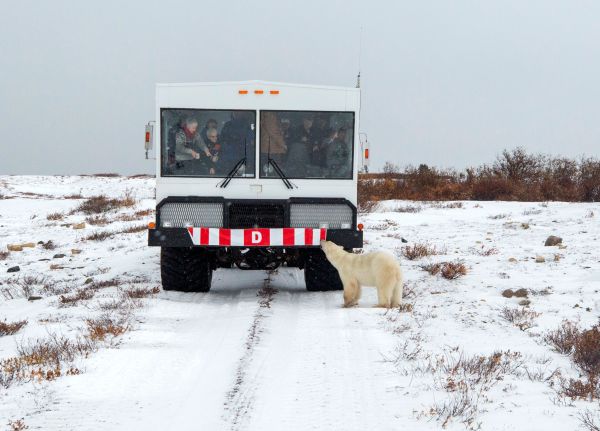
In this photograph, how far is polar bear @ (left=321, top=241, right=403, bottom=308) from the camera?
24.8ft

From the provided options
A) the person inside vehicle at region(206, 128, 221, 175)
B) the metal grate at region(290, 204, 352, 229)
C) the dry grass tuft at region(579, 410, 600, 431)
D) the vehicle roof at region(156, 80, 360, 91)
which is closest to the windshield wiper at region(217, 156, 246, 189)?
the person inside vehicle at region(206, 128, 221, 175)

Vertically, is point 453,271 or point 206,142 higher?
point 206,142

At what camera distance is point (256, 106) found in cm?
853

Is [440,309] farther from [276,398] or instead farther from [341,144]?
[276,398]

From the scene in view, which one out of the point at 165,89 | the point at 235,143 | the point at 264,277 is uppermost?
the point at 165,89

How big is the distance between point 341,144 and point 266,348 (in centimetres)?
369

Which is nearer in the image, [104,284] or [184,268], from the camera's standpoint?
[184,268]

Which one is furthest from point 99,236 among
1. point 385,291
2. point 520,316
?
point 520,316

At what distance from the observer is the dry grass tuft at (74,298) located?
7934mm

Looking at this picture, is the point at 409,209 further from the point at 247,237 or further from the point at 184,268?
the point at 247,237

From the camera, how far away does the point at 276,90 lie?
857cm

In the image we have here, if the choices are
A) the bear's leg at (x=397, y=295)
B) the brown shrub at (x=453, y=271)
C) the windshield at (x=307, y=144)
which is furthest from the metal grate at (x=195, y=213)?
the brown shrub at (x=453, y=271)

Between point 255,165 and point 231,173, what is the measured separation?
13.5 inches

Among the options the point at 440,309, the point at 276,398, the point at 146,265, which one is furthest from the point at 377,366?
the point at 146,265
